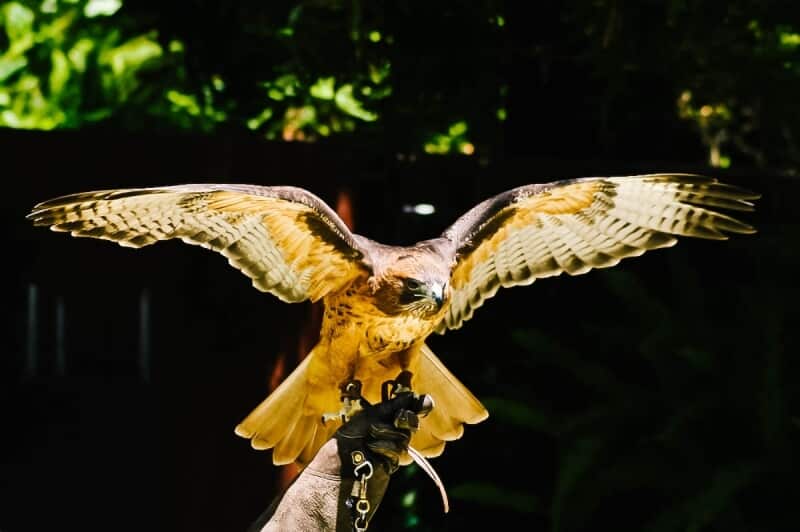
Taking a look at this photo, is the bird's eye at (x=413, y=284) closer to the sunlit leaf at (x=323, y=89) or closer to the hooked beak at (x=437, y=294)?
the hooked beak at (x=437, y=294)

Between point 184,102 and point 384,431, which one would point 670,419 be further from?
point 184,102

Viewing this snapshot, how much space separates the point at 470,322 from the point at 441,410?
1.82 metres

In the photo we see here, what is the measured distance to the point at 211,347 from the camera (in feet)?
12.6

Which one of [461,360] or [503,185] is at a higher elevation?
[503,185]

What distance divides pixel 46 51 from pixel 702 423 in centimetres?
329

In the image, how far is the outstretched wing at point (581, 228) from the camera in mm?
2670

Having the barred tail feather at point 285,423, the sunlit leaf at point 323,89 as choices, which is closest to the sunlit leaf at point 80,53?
the sunlit leaf at point 323,89

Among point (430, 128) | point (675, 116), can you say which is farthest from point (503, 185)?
point (675, 116)

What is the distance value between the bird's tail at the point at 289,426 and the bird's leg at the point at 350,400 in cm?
18

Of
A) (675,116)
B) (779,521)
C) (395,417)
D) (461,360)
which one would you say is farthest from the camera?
(675,116)

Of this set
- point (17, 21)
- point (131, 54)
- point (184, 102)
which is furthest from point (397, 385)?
point (17, 21)

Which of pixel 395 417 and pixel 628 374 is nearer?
pixel 395 417

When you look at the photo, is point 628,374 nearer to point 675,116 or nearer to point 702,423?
point 702,423

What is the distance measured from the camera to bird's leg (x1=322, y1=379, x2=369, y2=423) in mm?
2484
